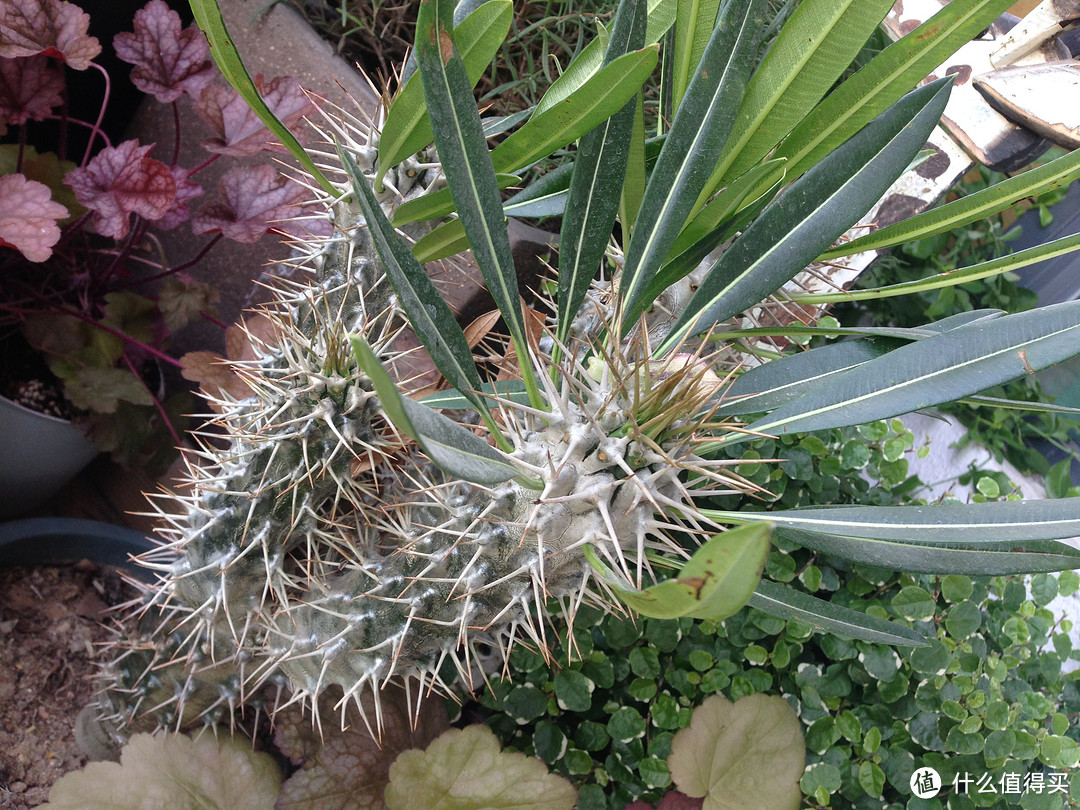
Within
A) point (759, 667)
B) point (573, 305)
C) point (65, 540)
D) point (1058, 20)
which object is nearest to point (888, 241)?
point (573, 305)

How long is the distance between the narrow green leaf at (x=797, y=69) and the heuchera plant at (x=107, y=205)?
0.60 meters

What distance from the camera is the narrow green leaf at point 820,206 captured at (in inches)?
23.7

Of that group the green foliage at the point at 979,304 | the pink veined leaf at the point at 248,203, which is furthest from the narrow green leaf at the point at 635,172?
the green foliage at the point at 979,304

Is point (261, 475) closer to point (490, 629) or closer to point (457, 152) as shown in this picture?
point (490, 629)

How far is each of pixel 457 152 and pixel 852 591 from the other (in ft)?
2.85

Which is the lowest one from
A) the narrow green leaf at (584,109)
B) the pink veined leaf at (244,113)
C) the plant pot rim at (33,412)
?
the plant pot rim at (33,412)

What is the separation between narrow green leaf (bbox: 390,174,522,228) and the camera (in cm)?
63

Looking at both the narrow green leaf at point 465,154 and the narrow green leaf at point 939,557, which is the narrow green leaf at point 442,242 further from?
the narrow green leaf at point 939,557

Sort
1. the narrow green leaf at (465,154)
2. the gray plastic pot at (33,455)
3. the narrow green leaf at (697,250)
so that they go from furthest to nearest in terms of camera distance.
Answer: the gray plastic pot at (33,455)
the narrow green leaf at (697,250)
the narrow green leaf at (465,154)

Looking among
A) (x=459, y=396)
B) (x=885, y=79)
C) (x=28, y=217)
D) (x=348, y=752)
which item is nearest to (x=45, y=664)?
(x=348, y=752)

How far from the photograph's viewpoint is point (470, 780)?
0.77 m

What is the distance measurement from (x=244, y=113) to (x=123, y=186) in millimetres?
183

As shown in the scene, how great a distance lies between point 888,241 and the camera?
29.0 inches

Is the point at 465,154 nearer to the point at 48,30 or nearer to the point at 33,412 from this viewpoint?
the point at 48,30
